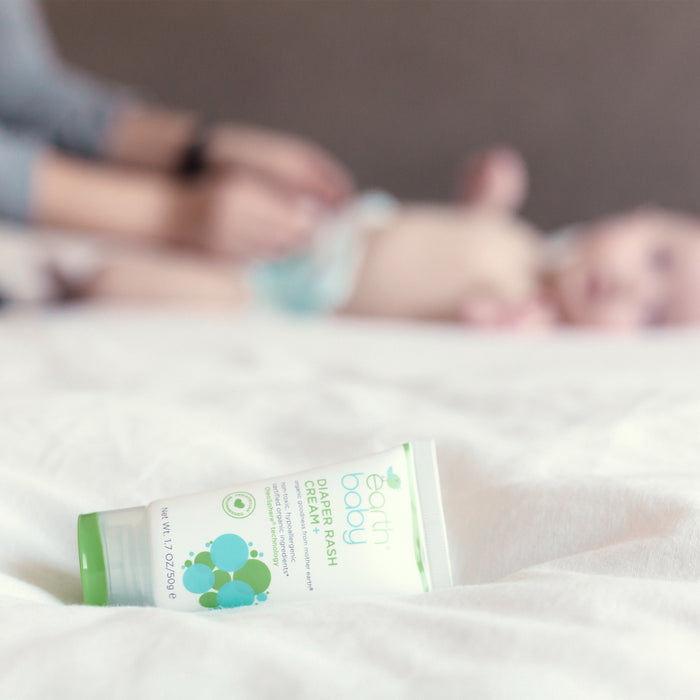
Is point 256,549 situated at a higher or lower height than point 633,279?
lower

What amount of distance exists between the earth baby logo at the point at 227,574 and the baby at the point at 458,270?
2.40 feet

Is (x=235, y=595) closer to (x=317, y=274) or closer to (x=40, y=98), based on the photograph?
(x=317, y=274)

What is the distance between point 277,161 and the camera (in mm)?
1297

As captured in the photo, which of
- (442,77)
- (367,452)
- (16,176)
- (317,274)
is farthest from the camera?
(442,77)

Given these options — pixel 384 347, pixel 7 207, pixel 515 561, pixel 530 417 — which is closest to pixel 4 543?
pixel 515 561

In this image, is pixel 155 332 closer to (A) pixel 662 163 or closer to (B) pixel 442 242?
(B) pixel 442 242

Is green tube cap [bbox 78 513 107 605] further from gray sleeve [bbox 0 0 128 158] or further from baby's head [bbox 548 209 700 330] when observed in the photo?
gray sleeve [bbox 0 0 128 158]

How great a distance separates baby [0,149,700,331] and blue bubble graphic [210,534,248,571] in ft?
2.41

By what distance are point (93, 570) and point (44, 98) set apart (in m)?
1.06

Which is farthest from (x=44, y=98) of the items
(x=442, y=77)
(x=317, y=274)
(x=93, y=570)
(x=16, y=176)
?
(x=93, y=570)

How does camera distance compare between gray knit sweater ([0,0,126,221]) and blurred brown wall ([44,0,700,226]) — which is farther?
blurred brown wall ([44,0,700,226])

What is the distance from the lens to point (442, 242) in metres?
1.26

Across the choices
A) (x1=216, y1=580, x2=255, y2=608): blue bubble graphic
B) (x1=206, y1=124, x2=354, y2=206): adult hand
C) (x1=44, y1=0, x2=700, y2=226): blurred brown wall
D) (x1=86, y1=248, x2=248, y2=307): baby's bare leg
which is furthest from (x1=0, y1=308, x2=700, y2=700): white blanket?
(x1=44, y1=0, x2=700, y2=226): blurred brown wall

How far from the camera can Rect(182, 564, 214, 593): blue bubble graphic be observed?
1.26 feet
